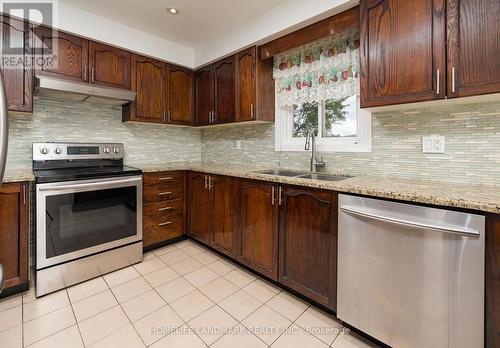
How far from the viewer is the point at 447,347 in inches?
44.9

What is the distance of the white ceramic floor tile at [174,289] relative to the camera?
1.88 metres

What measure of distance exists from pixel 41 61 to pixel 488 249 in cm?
329

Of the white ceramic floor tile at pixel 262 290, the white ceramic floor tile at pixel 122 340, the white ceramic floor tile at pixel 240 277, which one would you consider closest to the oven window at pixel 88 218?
the white ceramic floor tile at pixel 122 340

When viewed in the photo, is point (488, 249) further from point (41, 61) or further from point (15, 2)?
point (15, 2)

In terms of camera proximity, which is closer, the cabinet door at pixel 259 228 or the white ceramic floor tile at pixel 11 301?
the white ceramic floor tile at pixel 11 301

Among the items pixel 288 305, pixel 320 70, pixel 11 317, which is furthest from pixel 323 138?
pixel 11 317

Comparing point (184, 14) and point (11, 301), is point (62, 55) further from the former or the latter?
point (11, 301)

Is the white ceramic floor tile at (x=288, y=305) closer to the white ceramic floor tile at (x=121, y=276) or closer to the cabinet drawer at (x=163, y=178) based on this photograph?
the white ceramic floor tile at (x=121, y=276)

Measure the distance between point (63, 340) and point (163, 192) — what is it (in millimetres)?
1474

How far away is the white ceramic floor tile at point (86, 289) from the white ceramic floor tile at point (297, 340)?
146 centimetres

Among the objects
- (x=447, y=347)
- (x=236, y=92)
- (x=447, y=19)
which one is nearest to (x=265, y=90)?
(x=236, y=92)

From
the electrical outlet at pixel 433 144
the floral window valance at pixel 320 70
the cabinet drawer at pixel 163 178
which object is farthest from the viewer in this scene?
the cabinet drawer at pixel 163 178

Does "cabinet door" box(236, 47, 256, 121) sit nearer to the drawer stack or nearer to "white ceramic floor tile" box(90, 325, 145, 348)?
the drawer stack

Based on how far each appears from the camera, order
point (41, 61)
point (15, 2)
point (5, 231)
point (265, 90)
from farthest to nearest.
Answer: point (265, 90)
point (41, 61)
point (15, 2)
point (5, 231)
